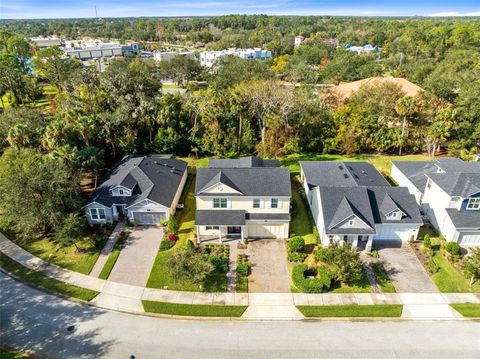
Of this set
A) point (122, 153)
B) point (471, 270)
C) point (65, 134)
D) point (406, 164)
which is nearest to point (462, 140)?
point (406, 164)

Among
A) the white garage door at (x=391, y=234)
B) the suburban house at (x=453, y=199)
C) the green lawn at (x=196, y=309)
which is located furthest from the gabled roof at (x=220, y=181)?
the suburban house at (x=453, y=199)

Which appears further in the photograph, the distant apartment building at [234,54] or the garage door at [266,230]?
the distant apartment building at [234,54]

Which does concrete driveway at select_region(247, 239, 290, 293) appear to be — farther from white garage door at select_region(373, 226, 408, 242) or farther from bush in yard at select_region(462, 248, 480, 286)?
bush in yard at select_region(462, 248, 480, 286)

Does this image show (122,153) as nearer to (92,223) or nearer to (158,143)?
(158,143)

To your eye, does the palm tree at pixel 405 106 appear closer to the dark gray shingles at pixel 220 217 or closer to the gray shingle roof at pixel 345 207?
the gray shingle roof at pixel 345 207

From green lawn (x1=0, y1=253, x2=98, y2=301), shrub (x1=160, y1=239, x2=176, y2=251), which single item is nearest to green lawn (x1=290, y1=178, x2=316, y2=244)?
shrub (x1=160, y1=239, x2=176, y2=251)

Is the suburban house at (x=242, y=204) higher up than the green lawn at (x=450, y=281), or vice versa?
the suburban house at (x=242, y=204)
